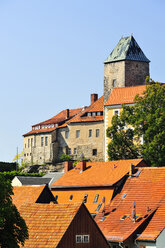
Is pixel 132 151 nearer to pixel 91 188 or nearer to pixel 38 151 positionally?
pixel 91 188

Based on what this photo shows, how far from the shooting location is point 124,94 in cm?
9400

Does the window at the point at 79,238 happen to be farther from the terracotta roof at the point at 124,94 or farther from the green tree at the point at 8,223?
the terracotta roof at the point at 124,94

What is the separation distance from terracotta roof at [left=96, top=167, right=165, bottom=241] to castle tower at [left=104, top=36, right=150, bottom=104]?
Result: 43.0 metres

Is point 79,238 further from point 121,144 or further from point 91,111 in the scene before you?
point 91,111

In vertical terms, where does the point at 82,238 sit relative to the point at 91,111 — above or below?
below

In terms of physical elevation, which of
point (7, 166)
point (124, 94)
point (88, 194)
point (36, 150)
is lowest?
point (88, 194)

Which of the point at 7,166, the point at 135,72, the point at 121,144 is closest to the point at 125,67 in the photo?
the point at 135,72

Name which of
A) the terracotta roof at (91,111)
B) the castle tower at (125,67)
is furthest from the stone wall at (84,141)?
the castle tower at (125,67)

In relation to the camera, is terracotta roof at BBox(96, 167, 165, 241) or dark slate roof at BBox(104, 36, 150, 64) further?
dark slate roof at BBox(104, 36, 150, 64)

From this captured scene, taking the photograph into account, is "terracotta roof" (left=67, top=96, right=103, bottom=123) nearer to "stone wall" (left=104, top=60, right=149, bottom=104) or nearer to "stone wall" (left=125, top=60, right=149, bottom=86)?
"stone wall" (left=104, top=60, right=149, bottom=104)

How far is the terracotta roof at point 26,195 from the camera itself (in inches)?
2250

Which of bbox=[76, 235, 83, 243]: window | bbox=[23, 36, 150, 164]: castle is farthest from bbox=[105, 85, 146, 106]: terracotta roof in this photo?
bbox=[76, 235, 83, 243]: window

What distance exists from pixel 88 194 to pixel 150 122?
1528 centimetres

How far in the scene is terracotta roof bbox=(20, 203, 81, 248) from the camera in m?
39.6
